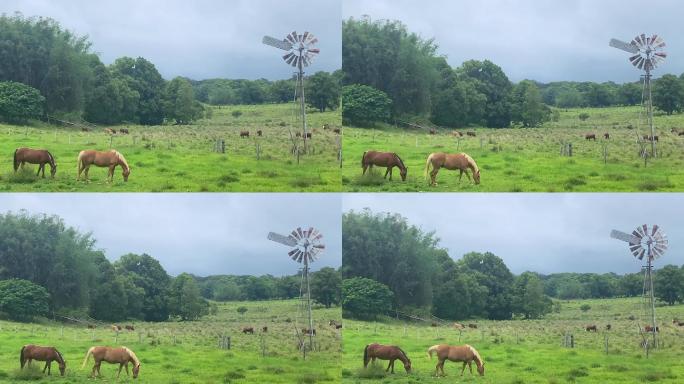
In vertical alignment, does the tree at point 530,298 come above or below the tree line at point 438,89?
below

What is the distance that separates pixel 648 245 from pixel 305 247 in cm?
656

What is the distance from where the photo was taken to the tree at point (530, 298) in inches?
736

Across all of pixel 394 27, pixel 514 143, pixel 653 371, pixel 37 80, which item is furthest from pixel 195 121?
pixel 653 371

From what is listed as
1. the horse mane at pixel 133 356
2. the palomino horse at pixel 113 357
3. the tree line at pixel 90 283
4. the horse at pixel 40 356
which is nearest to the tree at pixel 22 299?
the tree line at pixel 90 283

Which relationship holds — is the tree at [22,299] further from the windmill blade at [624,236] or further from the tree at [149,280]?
the windmill blade at [624,236]

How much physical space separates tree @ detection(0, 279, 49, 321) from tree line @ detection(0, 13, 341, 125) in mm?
3291

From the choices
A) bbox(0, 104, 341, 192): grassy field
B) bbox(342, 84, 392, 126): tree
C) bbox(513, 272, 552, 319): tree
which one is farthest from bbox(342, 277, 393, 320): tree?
bbox(342, 84, 392, 126): tree

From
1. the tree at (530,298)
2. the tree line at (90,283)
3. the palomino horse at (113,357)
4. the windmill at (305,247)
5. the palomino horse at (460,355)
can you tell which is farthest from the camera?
the tree at (530,298)

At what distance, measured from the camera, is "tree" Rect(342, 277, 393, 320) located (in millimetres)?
18297

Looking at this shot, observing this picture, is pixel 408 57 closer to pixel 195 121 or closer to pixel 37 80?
pixel 195 121

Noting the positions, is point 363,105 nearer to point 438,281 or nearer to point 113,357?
point 438,281

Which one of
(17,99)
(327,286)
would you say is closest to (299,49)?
(327,286)

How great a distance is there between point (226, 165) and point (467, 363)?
20.0ft

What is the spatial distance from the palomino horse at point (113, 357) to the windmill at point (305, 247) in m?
3.33
